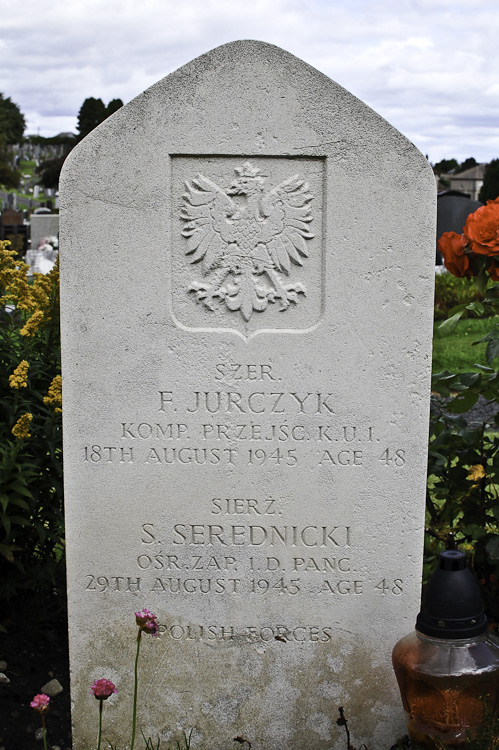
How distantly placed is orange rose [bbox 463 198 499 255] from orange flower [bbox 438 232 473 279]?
6 cm

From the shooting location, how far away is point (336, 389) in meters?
3.02

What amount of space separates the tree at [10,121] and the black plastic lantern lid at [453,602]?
2371 inches

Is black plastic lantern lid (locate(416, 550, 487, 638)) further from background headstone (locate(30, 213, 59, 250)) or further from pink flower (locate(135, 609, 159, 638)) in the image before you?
background headstone (locate(30, 213, 59, 250))

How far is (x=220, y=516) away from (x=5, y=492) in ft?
3.25

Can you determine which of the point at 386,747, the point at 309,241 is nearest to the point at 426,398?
the point at 309,241

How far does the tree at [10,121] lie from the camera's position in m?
59.2

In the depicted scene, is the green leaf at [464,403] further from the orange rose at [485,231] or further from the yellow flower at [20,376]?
the yellow flower at [20,376]

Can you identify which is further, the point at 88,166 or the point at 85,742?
the point at 85,742

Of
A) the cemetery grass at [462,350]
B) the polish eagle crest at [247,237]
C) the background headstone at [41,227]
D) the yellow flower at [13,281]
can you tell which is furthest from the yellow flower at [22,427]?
the background headstone at [41,227]

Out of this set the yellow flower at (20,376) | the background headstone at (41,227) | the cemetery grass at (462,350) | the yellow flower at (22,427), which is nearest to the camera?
the yellow flower at (22,427)

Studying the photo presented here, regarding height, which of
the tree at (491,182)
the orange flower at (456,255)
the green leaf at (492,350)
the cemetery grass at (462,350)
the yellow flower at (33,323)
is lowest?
the cemetery grass at (462,350)

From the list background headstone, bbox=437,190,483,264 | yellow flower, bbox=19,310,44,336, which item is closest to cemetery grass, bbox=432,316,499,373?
background headstone, bbox=437,190,483,264

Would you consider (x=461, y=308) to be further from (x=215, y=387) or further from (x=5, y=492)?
(x=5, y=492)

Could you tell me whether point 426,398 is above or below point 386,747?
above
